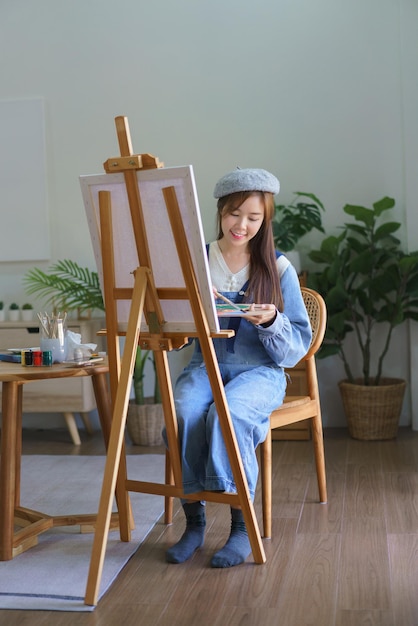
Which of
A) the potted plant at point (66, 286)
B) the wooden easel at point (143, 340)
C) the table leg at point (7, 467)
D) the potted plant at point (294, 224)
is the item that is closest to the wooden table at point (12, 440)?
the table leg at point (7, 467)

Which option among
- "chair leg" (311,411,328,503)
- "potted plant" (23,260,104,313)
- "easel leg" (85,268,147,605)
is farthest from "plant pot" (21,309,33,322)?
"easel leg" (85,268,147,605)

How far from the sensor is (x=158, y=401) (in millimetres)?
4730

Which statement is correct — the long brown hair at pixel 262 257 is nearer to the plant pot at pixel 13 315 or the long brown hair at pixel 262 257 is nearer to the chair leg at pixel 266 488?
the chair leg at pixel 266 488

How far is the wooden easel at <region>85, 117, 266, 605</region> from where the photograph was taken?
2373 millimetres

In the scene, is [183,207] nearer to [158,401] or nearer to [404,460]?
[404,460]

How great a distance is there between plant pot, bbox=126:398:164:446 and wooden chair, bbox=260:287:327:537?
140cm

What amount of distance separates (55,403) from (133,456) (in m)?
0.69

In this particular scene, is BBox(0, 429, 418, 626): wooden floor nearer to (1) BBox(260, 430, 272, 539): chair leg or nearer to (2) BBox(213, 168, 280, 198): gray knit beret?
(1) BBox(260, 430, 272, 539): chair leg

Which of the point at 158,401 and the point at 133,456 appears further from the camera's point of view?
the point at 158,401

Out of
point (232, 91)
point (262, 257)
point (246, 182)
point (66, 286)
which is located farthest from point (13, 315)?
point (246, 182)

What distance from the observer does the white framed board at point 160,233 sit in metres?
2.34

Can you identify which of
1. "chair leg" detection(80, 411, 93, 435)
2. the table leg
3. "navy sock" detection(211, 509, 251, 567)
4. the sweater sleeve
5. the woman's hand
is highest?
the woman's hand

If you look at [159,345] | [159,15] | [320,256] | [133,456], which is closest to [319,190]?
[320,256]

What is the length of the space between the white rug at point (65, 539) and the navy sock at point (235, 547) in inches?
12.0
